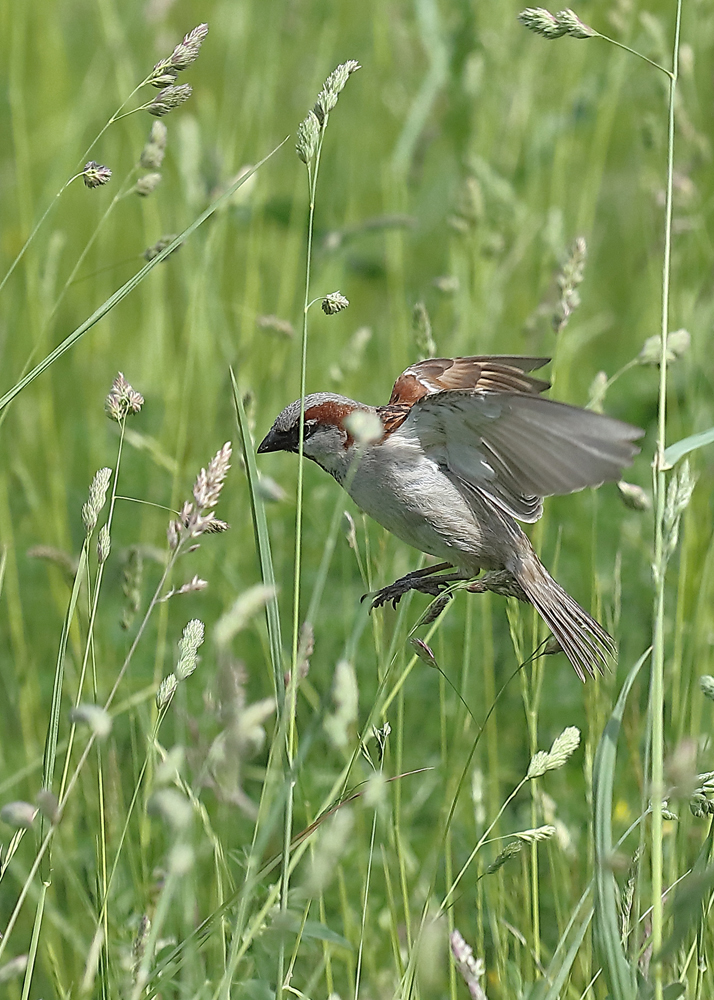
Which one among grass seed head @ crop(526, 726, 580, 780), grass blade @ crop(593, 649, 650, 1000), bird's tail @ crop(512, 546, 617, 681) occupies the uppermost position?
bird's tail @ crop(512, 546, 617, 681)

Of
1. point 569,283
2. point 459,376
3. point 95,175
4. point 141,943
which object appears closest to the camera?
point 141,943

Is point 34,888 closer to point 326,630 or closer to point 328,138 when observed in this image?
point 326,630

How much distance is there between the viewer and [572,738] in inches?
60.7

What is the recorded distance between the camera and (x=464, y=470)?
88.0 inches

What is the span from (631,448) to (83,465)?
2780 millimetres

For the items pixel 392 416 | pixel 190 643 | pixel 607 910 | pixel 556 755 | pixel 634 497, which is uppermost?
pixel 392 416

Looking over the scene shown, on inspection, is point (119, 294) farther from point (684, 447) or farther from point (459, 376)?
point (459, 376)

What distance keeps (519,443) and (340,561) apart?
67.6 inches

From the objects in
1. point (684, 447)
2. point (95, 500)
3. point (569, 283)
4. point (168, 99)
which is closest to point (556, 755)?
point (684, 447)

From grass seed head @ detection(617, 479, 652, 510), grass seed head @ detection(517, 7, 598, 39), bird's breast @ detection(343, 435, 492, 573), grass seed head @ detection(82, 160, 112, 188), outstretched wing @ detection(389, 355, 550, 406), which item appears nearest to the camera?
grass seed head @ detection(517, 7, 598, 39)

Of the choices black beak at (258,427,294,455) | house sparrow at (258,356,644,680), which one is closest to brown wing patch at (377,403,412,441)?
house sparrow at (258,356,644,680)

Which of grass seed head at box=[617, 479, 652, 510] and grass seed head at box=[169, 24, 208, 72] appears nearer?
grass seed head at box=[169, 24, 208, 72]

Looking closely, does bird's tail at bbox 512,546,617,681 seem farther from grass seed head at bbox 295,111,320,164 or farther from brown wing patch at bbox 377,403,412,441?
grass seed head at bbox 295,111,320,164

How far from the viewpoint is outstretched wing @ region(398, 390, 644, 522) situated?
5.32ft
